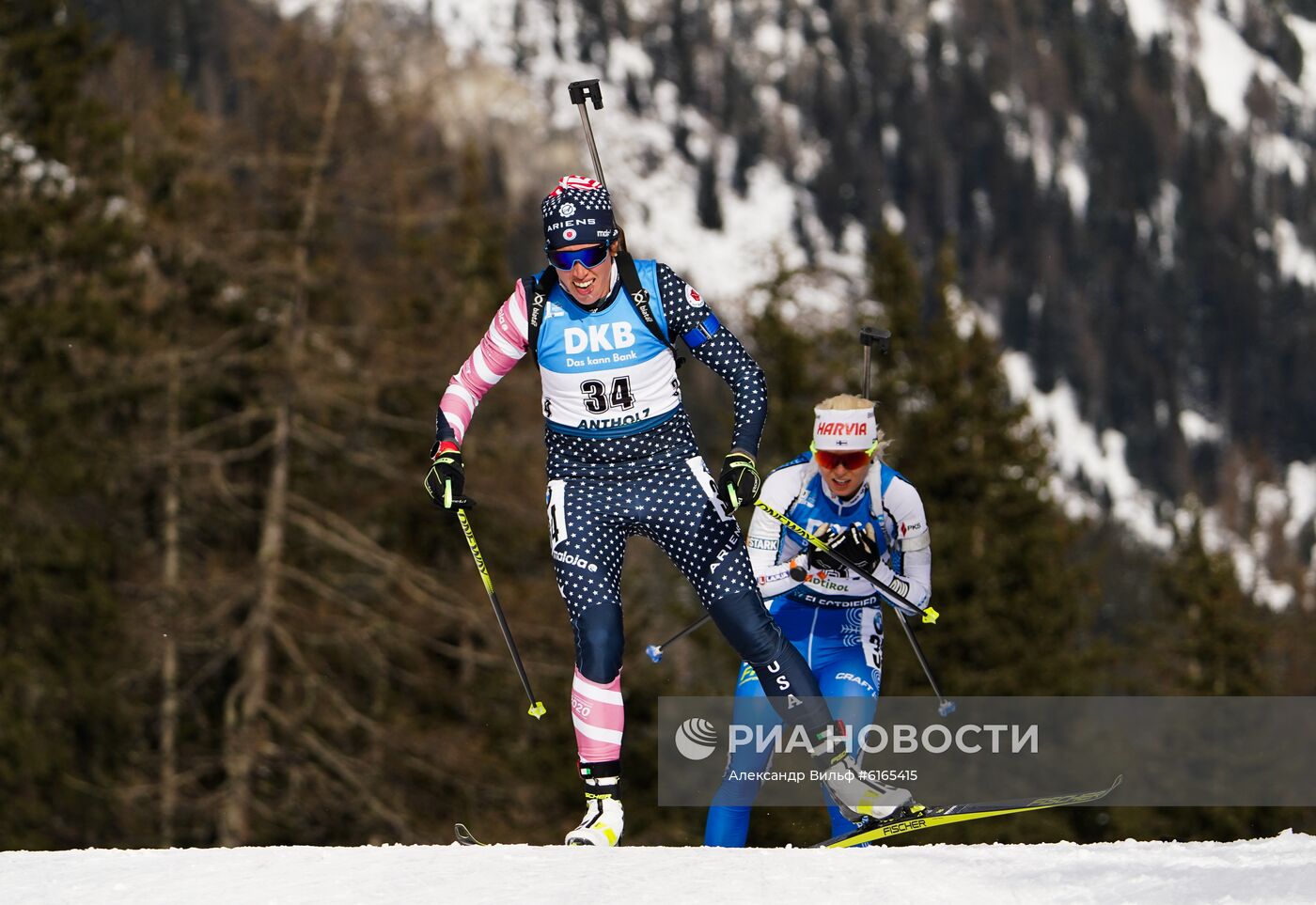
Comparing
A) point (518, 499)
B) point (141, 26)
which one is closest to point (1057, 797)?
point (518, 499)

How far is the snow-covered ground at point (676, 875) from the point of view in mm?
5090

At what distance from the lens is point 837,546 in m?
7.48

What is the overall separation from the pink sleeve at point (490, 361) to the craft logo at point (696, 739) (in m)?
2.46

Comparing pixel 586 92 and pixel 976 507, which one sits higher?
pixel 586 92

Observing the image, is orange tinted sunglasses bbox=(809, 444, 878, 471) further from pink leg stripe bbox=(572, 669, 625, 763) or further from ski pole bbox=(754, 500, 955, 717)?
pink leg stripe bbox=(572, 669, 625, 763)

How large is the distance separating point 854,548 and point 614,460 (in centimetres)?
150

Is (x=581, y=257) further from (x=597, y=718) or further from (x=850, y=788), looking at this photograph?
(x=850, y=788)

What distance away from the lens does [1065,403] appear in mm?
170500

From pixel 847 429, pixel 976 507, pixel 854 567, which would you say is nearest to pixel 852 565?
pixel 854 567

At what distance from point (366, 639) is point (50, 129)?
10859mm

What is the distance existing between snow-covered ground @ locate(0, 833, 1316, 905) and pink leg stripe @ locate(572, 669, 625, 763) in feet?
1.66

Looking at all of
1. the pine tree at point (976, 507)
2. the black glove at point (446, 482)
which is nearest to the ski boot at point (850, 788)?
the black glove at point (446, 482)

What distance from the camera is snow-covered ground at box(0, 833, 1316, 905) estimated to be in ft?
16.7
